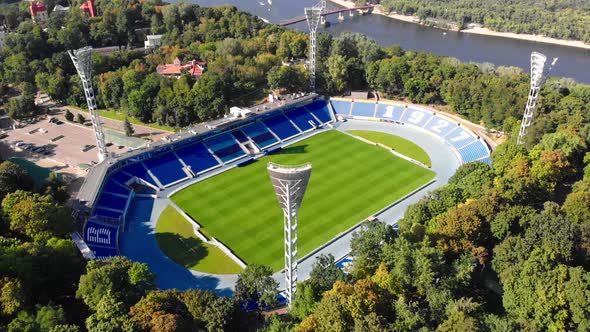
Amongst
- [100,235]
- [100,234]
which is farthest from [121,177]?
[100,235]

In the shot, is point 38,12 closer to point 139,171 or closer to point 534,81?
point 139,171

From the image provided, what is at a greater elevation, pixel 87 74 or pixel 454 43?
pixel 87 74

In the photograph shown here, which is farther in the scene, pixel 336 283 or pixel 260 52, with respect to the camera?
pixel 260 52

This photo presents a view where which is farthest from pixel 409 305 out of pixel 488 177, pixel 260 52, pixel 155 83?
pixel 260 52

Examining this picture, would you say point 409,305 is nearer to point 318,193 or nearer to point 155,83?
point 318,193

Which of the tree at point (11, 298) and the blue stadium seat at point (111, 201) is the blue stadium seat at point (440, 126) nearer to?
the blue stadium seat at point (111, 201)

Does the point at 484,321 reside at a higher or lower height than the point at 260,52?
lower
